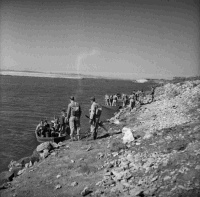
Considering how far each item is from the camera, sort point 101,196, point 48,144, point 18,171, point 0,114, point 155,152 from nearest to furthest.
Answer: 1. point 101,196
2. point 155,152
3. point 18,171
4. point 48,144
5. point 0,114

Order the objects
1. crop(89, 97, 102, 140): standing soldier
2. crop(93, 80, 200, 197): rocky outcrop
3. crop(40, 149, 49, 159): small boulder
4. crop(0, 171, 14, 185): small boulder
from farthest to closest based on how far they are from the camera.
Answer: crop(89, 97, 102, 140): standing soldier → crop(40, 149, 49, 159): small boulder → crop(0, 171, 14, 185): small boulder → crop(93, 80, 200, 197): rocky outcrop

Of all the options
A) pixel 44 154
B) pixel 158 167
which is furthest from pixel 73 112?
pixel 158 167

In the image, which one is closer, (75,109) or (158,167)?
(158,167)

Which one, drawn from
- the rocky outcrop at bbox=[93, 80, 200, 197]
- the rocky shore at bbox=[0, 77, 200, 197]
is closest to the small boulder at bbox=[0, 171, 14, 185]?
the rocky shore at bbox=[0, 77, 200, 197]

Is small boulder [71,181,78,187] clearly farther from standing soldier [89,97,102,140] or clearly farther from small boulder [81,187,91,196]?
standing soldier [89,97,102,140]

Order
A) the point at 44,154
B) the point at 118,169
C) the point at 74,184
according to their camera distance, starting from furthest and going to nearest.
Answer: the point at 44,154 → the point at 118,169 → the point at 74,184

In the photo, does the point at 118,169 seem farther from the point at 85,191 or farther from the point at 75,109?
the point at 75,109

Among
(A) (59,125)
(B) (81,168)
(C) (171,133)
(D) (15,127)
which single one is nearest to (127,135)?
(C) (171,133)

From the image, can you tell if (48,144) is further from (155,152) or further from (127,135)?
(155,152)

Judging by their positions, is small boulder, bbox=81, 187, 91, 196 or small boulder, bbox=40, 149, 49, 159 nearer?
small boulder, bbox=81, 187, 91, 196

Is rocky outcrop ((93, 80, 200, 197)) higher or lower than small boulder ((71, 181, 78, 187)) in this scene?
higher

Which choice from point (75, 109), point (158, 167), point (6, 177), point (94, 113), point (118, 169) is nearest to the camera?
point (158, 167)

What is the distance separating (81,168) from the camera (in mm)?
9195

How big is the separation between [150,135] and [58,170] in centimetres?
465
